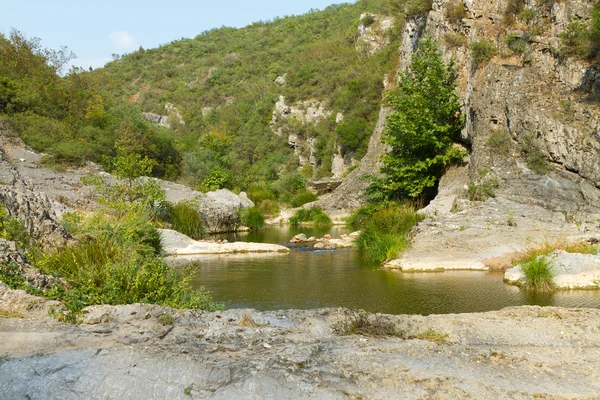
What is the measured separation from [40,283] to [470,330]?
583 cm

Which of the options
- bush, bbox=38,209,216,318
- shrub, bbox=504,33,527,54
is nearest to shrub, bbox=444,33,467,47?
shrub, bbox=504,33,527,54

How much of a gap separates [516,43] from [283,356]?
23439mm

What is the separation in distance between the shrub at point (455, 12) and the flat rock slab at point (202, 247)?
1698 cm

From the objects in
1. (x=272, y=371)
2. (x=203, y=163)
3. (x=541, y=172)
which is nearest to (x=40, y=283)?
(x=272, y=371)

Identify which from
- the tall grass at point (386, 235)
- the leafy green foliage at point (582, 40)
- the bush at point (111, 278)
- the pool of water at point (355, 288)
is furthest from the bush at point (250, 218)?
the bush at point (111, 278)

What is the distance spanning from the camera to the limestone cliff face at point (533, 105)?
20.2 metres

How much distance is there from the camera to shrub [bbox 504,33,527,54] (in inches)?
961

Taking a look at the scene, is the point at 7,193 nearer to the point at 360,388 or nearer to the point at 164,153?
the point at 360,388

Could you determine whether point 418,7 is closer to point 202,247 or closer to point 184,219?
point 184,219

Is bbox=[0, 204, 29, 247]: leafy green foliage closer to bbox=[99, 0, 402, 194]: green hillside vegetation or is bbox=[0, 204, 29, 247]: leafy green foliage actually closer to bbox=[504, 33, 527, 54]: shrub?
bbox=[504, 33, 527, 54]: shrub

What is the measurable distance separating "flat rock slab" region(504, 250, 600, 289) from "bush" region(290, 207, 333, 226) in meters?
19.7

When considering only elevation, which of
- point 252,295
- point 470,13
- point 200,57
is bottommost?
point 252,295

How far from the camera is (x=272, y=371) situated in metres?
4.90

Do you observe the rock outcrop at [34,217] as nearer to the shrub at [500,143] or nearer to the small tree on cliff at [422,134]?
the shrub at [500,143]
